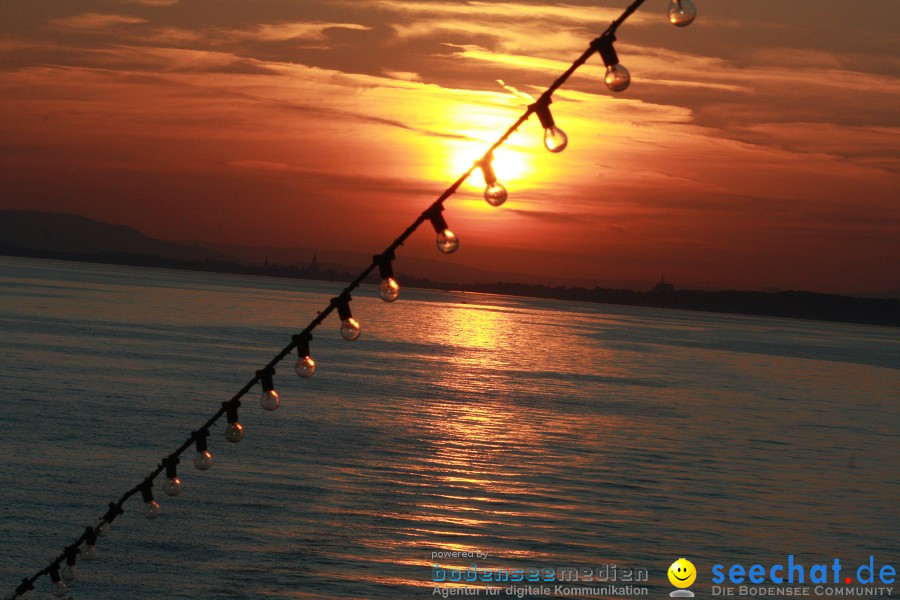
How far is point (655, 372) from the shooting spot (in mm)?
74938

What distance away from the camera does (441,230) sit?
14.7 feet

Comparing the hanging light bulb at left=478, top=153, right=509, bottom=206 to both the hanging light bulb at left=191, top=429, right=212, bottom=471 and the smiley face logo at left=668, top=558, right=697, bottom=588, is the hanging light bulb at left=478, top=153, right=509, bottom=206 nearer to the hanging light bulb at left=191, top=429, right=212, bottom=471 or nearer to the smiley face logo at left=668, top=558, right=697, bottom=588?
the hanging light bulb at left=191, top=429, right=212, bottom=471

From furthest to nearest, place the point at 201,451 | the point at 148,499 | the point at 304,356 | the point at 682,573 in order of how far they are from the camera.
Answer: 1. the point at 682,573
2. the point at 148,499
3. the point at 201,451
4. the point at 304,356

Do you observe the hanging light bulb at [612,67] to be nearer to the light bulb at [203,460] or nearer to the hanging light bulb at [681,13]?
the hanging light bulb at [681,13]

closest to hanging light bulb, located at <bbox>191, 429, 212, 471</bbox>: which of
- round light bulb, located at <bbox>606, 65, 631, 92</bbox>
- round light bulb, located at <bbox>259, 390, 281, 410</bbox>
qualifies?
round light bulb, located at <bbox>259, 390, 281, 410</bbox>

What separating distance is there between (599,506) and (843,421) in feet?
92.4

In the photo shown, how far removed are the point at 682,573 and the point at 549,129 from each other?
1500cm

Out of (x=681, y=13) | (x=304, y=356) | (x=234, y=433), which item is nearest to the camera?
(x=681, y=13)

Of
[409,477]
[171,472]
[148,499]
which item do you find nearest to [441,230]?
[171,472]

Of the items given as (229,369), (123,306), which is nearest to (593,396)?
(229,369)

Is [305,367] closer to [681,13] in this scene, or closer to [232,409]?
[232,409]

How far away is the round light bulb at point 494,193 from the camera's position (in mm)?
4355

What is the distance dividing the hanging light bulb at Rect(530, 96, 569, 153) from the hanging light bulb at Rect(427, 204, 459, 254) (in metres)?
0.54

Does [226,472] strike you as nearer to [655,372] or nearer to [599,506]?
[599,506]
